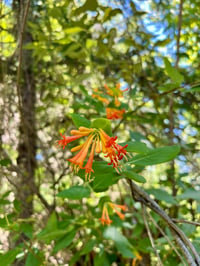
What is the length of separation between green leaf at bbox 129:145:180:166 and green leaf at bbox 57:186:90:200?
15 cm

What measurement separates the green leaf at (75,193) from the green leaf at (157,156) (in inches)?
6.1

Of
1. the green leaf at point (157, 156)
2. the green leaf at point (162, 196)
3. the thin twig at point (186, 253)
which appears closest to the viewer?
the thin twig at point (186, 253)

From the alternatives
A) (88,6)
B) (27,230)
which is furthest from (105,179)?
(88,6)

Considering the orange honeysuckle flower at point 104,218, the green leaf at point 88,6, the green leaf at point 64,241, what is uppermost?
the green leaf at point 88,6

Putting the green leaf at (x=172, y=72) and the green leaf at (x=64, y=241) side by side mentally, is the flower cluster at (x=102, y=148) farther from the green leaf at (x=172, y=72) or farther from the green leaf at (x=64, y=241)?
the green leaf at (x=64, y=241)

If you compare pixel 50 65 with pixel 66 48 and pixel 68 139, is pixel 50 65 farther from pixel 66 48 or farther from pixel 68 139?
pixel 68 139

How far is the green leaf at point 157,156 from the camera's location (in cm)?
65

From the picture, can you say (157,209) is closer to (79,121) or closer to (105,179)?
(105,179)

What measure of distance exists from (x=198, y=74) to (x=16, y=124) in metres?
1.03

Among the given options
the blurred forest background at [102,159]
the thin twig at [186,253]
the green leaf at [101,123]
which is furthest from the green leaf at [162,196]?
the green leaf at [101,123]

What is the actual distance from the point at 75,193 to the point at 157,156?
0.74ft

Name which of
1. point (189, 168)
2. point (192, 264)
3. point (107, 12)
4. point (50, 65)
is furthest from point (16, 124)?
point (192, 264)

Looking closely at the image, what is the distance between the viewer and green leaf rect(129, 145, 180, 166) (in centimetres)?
65

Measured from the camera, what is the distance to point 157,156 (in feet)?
2.18
